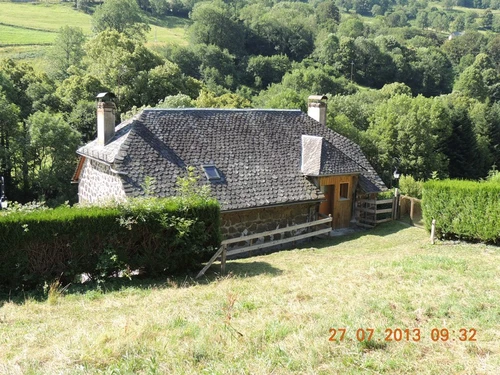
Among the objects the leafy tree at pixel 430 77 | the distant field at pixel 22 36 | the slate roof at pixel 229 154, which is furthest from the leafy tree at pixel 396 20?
the slate roof at pixel 229 154

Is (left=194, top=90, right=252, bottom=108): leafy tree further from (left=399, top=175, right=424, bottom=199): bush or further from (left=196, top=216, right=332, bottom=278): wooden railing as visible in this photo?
(left=196, top=216, right=332, bottom=278): wooden railing

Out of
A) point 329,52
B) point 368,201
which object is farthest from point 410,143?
point 329,52

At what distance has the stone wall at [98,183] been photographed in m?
17.2

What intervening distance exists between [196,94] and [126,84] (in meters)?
7.30

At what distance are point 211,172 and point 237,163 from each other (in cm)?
136

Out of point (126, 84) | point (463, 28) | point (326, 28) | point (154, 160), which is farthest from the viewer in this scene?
point (463, 28)

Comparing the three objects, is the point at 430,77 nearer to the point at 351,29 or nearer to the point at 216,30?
the point at 351,29

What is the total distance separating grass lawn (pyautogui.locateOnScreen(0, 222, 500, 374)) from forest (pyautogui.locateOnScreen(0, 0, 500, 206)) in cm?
1281

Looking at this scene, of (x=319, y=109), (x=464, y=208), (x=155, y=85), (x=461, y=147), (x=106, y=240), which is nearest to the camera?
(x=106, y=240)

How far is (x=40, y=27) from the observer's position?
74.4m

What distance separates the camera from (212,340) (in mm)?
6848

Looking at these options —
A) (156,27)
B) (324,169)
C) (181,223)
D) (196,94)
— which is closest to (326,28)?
(156,27)

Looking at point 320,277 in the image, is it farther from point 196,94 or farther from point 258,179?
point 196,94
